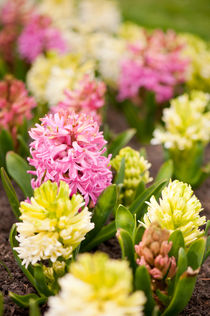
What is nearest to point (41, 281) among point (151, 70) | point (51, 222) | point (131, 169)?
point (51, 222)

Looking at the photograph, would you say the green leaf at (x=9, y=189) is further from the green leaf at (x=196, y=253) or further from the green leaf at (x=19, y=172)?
the green leaf at (x=196, y=253)

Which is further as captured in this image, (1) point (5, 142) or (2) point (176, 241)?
(1) point (5, 142)

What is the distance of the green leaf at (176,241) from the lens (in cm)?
148

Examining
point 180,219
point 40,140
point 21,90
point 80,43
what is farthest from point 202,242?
point 80,43

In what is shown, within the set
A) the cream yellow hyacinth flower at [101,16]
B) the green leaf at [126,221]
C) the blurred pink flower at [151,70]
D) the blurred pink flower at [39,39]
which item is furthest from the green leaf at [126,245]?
the cream yellow hyacinth flower at [101,16]

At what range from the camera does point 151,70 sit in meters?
3.36

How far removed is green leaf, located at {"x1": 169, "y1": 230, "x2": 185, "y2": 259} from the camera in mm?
1477

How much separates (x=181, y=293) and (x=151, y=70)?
7.52ft

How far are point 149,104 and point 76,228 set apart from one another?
2.20 metres

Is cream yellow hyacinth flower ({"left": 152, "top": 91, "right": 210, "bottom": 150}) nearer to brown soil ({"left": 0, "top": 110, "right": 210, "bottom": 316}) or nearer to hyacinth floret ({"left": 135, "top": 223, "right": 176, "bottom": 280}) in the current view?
brown soil ({"left": 0, "top": 110, "right": 210, "bottom": 316})

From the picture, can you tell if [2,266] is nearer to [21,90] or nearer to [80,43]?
[21,90]

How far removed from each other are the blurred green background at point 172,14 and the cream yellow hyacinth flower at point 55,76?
12.5 feet

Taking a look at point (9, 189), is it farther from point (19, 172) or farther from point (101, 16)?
point (101, 16)

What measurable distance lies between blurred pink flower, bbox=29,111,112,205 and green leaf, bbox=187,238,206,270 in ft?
1.47
